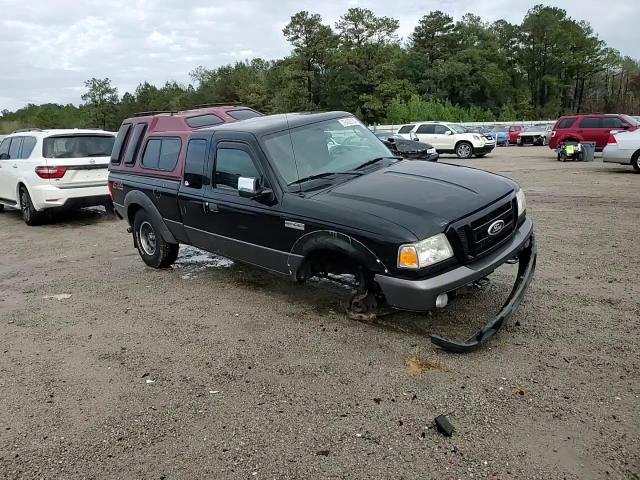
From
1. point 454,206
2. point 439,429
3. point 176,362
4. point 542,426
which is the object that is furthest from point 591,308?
point 176,362

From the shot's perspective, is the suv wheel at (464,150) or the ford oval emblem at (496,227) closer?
the ford oval emblem at (496,227)

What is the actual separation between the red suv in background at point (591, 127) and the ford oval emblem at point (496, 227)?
1902cm

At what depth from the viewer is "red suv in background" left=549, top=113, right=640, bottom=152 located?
2064cm

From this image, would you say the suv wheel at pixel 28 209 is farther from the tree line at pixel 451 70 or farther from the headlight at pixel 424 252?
the tree line at pixel 451 70

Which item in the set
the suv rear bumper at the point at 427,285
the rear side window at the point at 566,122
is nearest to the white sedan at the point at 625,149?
the rear side window at the point at 566,122

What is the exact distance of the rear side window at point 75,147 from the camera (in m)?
10.2

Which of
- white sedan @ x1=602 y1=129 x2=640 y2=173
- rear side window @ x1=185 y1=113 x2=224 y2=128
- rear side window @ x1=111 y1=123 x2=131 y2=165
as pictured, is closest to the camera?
rear side window @ x1=111 y1=123 x2=131 y2=165

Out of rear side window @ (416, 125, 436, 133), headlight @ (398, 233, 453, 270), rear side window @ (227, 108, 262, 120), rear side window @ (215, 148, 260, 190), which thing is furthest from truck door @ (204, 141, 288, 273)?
rear side window @ (416, 125, 436, 133)

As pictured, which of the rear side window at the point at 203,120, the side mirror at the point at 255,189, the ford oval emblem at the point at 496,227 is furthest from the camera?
the rear side window at the point at 203,120

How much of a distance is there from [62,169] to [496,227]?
28.4 feet

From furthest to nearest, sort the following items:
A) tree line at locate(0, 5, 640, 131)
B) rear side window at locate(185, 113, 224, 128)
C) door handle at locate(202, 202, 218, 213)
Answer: tree line at locate(0, 5, 640, 131) → rear side window at locate(185, 113, 224, 128) → door handle at locate(202, 202, 218, 213)

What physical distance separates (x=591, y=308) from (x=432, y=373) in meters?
1.91

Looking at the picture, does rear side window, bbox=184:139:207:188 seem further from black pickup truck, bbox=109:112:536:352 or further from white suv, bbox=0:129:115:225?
white suv, bbox=0:129:115:225

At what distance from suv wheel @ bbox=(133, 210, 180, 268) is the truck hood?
2.91m
